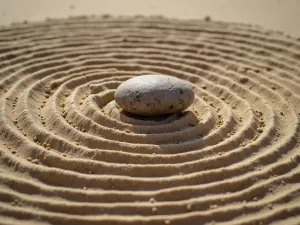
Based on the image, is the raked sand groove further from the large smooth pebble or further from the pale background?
the pale background

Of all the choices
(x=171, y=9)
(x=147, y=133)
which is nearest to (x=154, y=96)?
(x=147, y=133)

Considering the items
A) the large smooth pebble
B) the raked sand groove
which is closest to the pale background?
the raked sand groove

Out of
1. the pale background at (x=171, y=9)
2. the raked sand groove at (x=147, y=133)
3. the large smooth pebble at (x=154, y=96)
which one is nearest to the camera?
the raked sand groove at (x=147, y=133)

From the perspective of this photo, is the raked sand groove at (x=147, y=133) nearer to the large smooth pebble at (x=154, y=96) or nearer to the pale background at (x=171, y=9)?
the large smooth pebble at (x=154, y=96)

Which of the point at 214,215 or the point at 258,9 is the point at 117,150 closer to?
the point at 214,215

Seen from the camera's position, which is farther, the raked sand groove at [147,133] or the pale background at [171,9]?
the pale background at [171,9]

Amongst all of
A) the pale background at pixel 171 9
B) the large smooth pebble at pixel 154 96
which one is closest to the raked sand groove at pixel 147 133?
the large smooth pebble at pixel 154 96

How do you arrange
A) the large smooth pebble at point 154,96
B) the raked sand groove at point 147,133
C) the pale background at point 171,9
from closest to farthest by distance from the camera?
1. the raked sand groove at point 147,133
2. the large smooth pebble at point 154,96
3. the pale background at point 171,9
